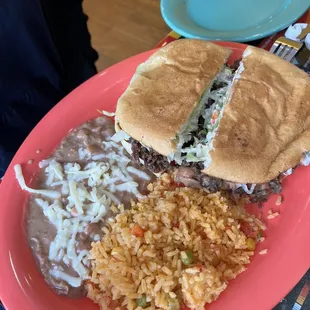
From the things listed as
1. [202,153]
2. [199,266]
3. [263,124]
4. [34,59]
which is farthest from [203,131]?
[34,59]

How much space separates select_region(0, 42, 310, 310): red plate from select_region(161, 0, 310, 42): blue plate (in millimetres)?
124

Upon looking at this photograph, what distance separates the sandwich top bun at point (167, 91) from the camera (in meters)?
1.66

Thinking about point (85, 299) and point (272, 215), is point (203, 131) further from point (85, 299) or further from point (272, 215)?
point (85, 299)

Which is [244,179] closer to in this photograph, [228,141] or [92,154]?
[228,141]

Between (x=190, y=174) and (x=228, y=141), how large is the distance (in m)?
0.23

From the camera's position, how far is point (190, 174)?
5.67 ft

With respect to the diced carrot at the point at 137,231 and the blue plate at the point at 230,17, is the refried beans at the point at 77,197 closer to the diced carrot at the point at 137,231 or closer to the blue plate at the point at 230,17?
the diced carrot at the point at 137,231

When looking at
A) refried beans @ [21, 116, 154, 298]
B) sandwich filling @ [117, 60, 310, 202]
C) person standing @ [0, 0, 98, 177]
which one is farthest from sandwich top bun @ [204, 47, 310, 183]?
person standing @ [0, 0, 98, 177]

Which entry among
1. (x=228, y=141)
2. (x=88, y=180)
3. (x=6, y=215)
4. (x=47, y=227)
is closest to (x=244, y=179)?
(x=228, y=141)

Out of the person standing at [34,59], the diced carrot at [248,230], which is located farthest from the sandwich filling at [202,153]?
the person standing at [34,59]

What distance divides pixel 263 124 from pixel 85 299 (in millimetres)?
891

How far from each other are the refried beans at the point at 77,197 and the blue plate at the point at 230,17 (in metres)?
0.59

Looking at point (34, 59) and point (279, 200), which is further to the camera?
point (34, 59)

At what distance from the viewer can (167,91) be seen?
1.74 metres
